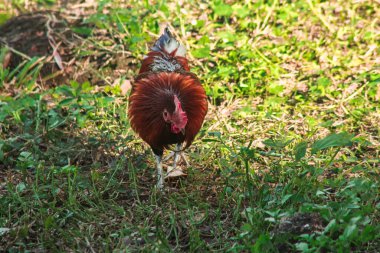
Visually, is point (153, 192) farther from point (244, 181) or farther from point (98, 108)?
point (98, 108)

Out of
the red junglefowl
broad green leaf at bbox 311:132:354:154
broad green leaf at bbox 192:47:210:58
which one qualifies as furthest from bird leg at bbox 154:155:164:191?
broad green leaf at bbox 192:47:210:58

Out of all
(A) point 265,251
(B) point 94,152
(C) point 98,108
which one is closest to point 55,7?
(C) point 98,108

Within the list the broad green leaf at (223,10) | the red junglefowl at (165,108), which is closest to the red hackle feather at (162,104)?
the red junglefowl at (165,108)

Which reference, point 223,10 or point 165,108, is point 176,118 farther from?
point 223,10

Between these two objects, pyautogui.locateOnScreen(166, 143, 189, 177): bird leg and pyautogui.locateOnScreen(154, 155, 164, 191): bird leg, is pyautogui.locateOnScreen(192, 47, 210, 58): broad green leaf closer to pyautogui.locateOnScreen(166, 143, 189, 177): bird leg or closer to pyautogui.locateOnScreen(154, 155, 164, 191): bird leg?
pyautogui.locateOnScreen(166, 143, 189, 177): bird leg

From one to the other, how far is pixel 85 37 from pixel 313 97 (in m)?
2.13

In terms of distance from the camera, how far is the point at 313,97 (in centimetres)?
495

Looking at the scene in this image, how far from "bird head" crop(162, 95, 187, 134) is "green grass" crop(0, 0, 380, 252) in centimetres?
40

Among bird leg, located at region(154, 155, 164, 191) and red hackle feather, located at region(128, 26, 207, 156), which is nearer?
red hackle feather, located at region(128, 26, 207, 156)

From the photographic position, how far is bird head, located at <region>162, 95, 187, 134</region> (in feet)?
11.8

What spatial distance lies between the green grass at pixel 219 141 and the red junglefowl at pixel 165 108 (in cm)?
Answer: 28

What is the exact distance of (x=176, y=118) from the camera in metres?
3.60

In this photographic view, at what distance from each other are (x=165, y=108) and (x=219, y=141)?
23.4 inches

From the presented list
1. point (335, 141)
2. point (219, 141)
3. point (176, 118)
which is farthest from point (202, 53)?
point (335, 141)
